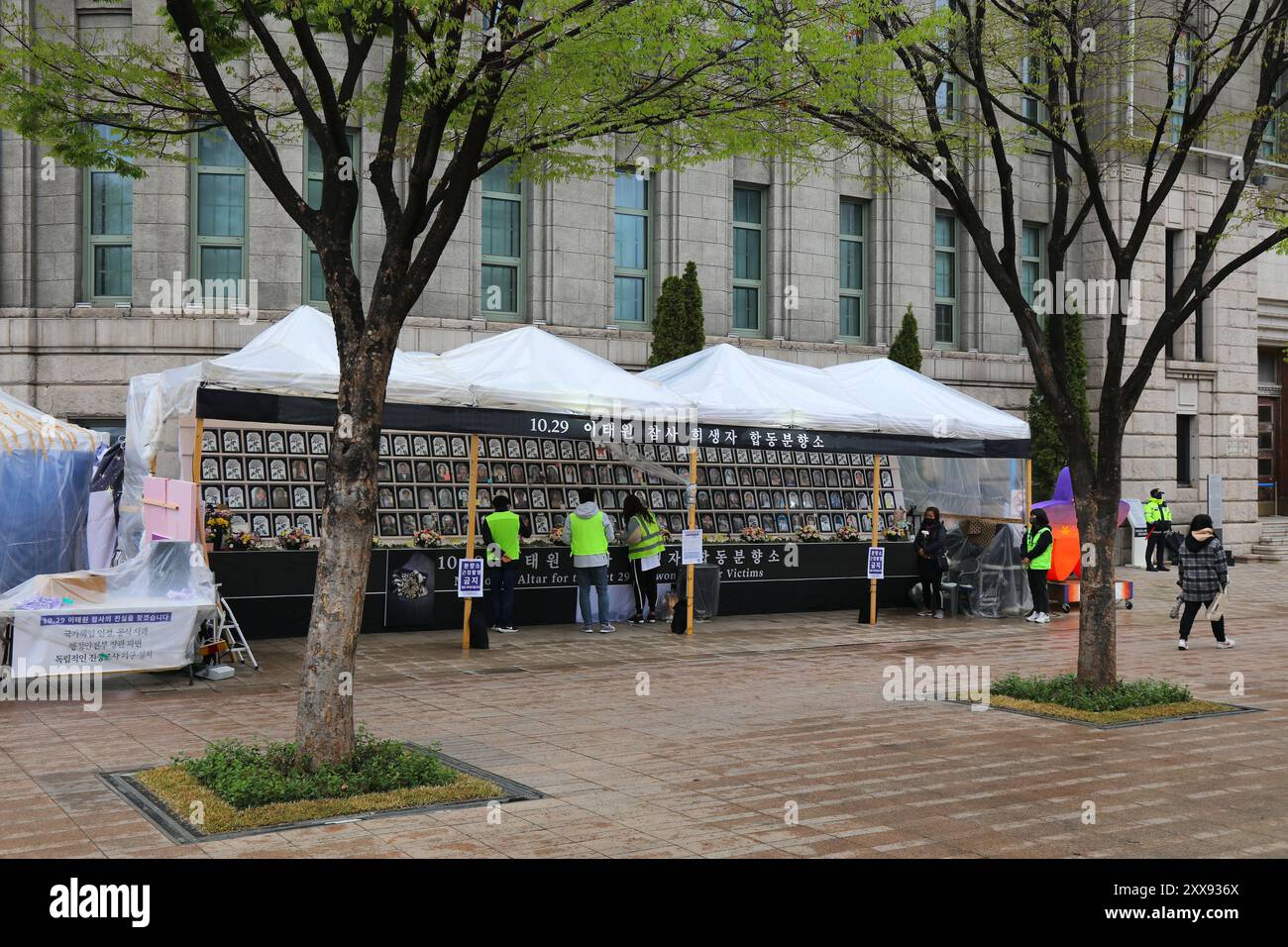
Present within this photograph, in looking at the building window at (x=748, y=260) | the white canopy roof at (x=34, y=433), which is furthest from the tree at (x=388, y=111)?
the building window at (x=748, y=260)

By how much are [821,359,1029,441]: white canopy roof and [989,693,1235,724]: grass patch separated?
7684 mm

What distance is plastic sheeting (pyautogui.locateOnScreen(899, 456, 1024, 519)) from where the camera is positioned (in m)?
22.7

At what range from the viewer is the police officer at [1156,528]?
30.0m

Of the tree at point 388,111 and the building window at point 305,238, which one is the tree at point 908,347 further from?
the tree at point 388,111


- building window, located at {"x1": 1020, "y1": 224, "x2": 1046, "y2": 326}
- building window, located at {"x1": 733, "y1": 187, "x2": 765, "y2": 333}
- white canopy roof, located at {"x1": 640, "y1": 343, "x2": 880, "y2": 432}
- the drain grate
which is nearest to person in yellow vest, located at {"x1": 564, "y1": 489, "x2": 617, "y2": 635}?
white canopy roof, located at {"x1": 640, "y1": 343, "x2": 880, "y2": 432}

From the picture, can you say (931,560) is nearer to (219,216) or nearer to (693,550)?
(693,550)

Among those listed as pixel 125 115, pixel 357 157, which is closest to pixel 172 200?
pixel 357 157

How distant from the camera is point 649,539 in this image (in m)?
18.9

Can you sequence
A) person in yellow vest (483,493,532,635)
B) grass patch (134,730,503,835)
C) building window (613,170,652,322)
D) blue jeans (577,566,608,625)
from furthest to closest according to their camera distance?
building window (613,170,652,322)
blue jeans (577,566,608,625)
person in yellow vest (483,493,532,635)
grass patch (134,730,503,835)

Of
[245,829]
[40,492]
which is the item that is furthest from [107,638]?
[245,829]

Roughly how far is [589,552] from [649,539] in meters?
1.31

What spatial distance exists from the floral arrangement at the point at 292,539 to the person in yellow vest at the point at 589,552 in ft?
11.8

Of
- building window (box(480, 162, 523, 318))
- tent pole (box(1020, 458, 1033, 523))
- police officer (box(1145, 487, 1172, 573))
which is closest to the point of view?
tent pole (box(1020, 458, 1033, 523))

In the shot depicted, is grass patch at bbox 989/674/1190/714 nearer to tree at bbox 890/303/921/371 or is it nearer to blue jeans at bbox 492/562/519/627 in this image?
blue jeans at bbox 492/562/519/627
